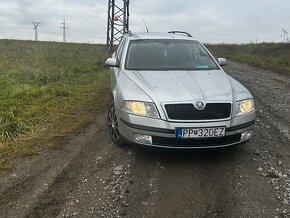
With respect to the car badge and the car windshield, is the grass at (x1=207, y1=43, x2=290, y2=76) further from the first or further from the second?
the car badge

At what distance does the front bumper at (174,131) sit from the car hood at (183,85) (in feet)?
1.00

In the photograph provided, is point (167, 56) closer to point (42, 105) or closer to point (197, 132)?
point (197, 132)

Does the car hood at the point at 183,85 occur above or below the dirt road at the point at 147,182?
above

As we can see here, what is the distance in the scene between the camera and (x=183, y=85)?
4.98 metres

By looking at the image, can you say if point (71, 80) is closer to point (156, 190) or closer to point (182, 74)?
point (182, 74)

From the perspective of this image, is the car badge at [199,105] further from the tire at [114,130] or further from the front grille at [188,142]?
the tire at [114,130]

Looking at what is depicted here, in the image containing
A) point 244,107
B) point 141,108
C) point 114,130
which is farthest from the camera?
point 114,130

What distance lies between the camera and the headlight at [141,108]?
15.0ft

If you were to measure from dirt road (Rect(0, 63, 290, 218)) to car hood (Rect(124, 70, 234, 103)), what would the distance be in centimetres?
91

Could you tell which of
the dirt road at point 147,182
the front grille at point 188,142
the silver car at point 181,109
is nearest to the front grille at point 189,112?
the silver car at point 181,109

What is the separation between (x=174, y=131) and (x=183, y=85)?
2.61 feet

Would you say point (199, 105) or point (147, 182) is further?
point (199, 105)

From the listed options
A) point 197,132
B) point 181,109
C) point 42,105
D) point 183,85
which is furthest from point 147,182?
point 42,105

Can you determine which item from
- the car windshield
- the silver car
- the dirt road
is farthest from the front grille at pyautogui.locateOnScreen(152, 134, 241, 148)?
the car windshield
